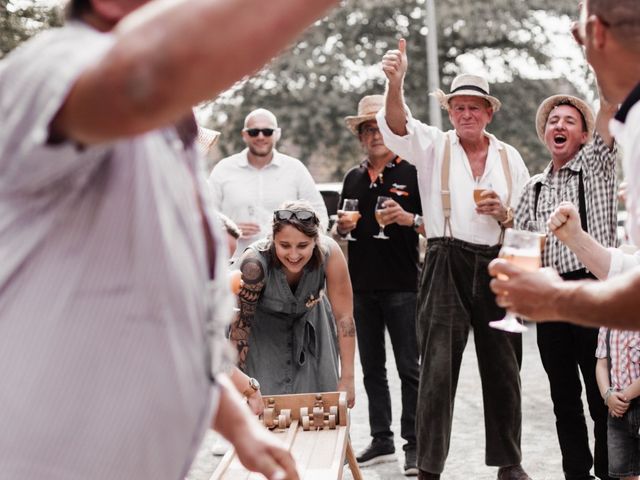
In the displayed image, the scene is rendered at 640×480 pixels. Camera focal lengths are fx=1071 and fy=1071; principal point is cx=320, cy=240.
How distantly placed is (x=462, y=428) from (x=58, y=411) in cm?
680

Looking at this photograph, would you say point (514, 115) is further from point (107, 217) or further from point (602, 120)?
point (107, 217)

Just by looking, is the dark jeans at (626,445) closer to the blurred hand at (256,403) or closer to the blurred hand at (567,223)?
the blurred hand at (567,223)

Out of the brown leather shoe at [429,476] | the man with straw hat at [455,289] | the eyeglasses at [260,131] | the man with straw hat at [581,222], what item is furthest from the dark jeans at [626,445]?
the eyeglasses at [260,131]

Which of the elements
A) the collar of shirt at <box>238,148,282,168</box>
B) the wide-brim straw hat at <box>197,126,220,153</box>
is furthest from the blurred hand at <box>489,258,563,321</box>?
the collar of shirt at <box>238,148,282,168</box>

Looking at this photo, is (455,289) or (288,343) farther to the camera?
(455,289)

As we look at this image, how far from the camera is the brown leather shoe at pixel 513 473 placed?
6.31 m

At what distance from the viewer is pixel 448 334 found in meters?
6.14

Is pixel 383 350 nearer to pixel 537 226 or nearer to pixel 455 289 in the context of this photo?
pixel 455 289

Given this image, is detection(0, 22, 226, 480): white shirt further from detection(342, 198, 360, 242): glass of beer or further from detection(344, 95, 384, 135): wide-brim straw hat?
detection(344, 95, 384, 135): wide-brim straw hat

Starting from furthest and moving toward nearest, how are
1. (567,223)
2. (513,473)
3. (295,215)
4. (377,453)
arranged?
(377,453), (513,473), (295,215), (567,223)

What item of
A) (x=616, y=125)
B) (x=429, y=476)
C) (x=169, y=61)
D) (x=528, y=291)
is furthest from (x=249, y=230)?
(x=169, y=61)

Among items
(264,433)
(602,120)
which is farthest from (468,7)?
(264,433)

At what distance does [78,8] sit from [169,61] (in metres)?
0.35

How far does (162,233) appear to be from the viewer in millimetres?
1396
